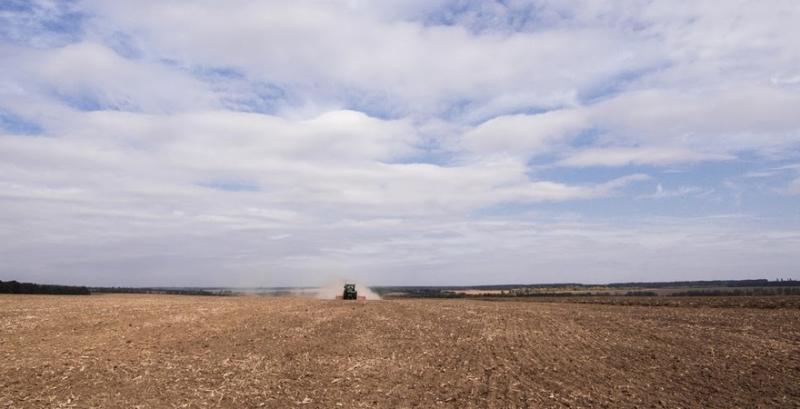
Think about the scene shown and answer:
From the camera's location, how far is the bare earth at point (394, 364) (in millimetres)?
16578

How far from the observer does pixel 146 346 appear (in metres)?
26.0

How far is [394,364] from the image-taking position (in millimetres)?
22094

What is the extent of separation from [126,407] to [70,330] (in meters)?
18.6

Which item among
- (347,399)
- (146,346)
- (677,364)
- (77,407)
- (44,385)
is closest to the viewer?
(77,407)

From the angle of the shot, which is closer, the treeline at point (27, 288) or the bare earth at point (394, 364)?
the bare earth at point (394, 364)

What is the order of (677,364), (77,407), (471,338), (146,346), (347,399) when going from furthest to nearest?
(471,338) → (146,346) → (677,364) → (347,399) → (77,407)

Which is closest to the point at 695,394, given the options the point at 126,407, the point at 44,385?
the point at 126,407

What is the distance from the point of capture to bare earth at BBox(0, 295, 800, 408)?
16.6 m

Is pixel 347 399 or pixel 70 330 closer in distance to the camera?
pixel 347 399

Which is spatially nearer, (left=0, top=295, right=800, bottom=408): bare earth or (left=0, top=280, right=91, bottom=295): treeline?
(left=0, top=295, right=800, bottom=408): bare earth

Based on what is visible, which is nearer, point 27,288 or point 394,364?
point 394,364

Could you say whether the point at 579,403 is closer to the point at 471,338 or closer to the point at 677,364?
the point at 677,364

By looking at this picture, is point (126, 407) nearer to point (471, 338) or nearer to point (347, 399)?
point (347, 399)

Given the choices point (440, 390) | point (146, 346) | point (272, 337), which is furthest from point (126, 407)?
point (272, 337)
